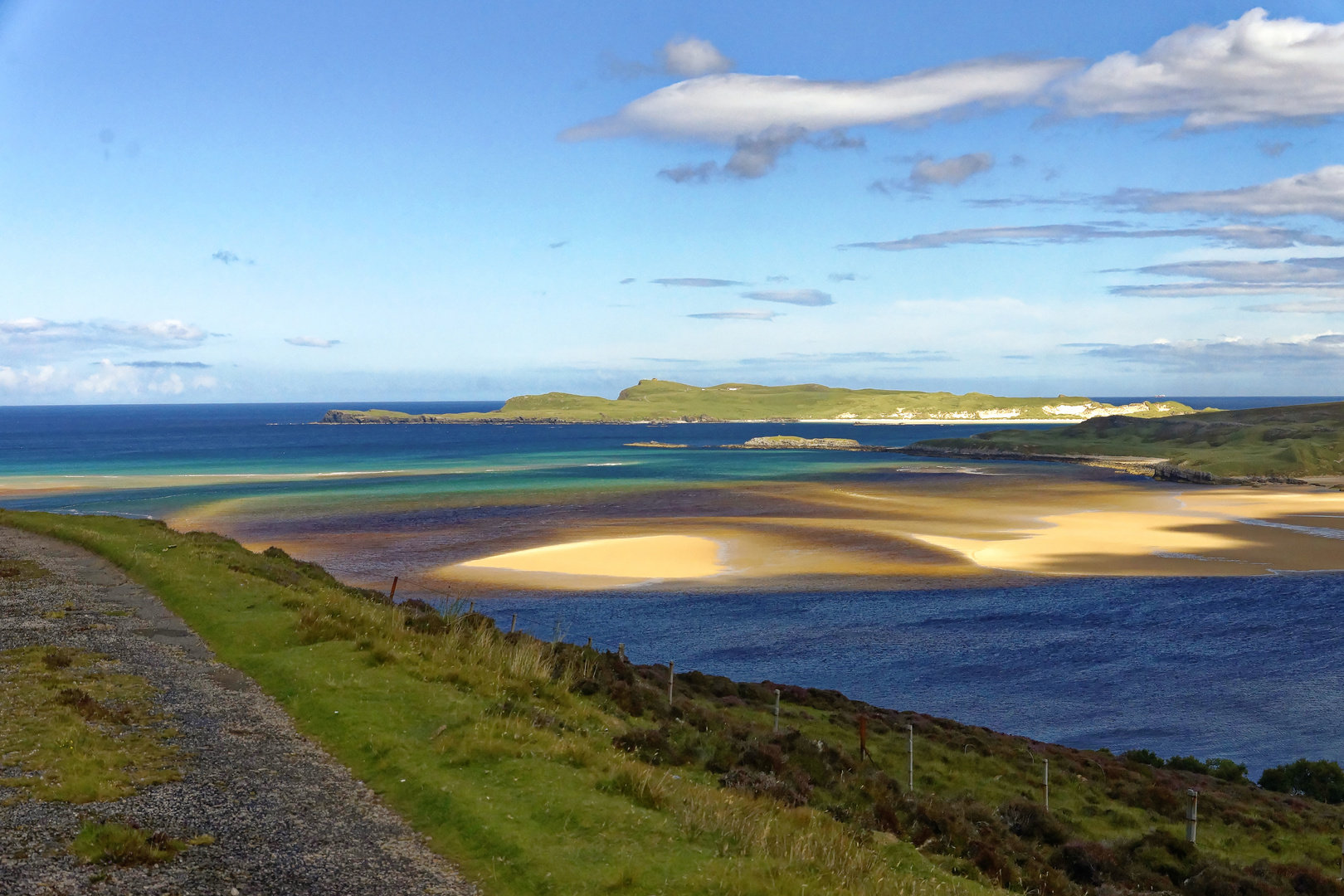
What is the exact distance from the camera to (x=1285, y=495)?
9538cm

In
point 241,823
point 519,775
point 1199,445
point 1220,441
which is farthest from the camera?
point 1199,445

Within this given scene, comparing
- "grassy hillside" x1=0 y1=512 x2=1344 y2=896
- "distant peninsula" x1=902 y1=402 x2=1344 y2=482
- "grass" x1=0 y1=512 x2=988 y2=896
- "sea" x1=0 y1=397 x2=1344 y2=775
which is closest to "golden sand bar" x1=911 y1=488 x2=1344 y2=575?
"sea" x1=0 y1=397 x2=1344 y2=775

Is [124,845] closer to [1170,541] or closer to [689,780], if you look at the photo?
[689,780]

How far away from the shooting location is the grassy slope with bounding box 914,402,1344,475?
11562 cm

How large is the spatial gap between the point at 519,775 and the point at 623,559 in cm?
4315

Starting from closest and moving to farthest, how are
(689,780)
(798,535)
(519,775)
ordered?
(519,775) < (689,780) < (798,535)

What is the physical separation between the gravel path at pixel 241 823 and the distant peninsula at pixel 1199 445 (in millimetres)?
119215

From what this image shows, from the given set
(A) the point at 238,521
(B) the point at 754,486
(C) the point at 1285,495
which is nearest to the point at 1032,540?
(B) the point at 754,486

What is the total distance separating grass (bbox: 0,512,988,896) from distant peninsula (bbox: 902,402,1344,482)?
115 meters

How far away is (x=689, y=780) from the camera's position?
45.3ft

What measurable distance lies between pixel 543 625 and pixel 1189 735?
22.7 meters

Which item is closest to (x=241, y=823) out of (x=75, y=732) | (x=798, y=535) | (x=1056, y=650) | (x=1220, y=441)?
(x=75, y=732)

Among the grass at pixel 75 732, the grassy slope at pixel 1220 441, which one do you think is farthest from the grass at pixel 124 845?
the grassy slope at pixel 1220 441

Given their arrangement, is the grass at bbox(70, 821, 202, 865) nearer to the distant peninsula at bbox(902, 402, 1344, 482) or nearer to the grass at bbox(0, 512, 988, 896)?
the grass at bbox(0, 512, 988, 896)
